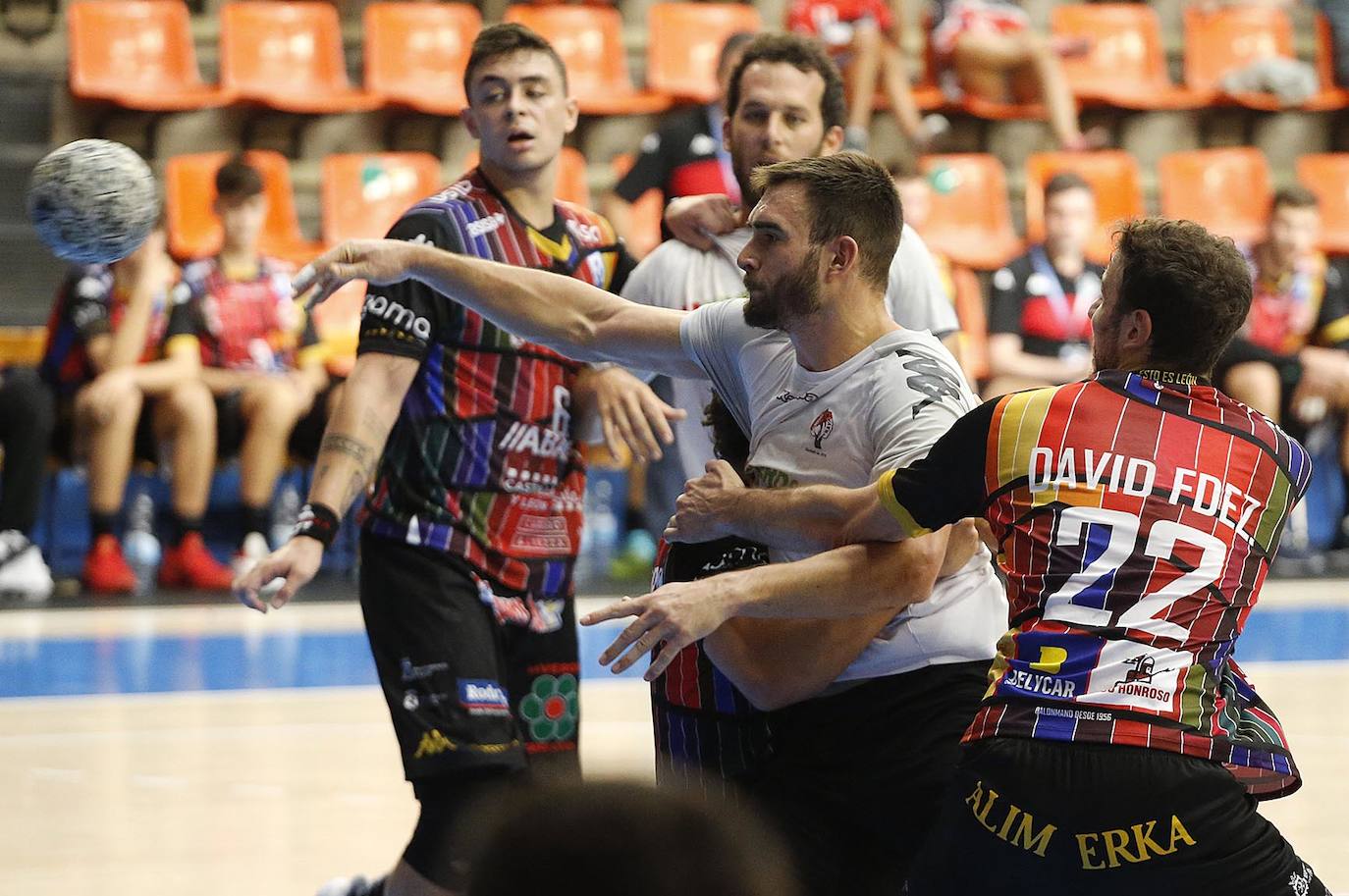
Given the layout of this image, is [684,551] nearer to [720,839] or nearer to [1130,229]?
[1130,229]

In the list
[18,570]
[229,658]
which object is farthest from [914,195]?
[18,570]

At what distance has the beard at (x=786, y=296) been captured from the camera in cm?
304

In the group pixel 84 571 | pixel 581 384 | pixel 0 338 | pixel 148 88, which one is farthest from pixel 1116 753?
pixel 148 88

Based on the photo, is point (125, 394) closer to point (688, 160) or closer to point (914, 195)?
point (688, 160)

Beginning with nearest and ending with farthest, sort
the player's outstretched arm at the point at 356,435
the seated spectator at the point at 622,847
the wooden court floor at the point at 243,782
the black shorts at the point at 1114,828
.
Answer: the seated spectator at the point at 622,847 < the black shorts at the point at 1114,828 < the player's outstretched arm at the point at 356,435 < the wooden court floor at the point at 243,782

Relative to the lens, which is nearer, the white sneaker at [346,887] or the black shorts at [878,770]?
the black shorts at [878,770]

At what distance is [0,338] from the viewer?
374 inches

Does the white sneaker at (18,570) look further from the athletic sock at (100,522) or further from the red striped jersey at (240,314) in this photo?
the red striped jersey at (240,314)

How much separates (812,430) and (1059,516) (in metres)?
0.53

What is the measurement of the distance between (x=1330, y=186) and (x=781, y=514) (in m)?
10.4

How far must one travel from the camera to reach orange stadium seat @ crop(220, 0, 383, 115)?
11.0m

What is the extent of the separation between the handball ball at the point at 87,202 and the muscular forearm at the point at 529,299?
1.08 metres

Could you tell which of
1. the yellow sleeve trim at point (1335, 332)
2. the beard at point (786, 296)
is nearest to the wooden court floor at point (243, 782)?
the beard at point (786, 296)

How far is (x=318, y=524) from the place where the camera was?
3.61 m
